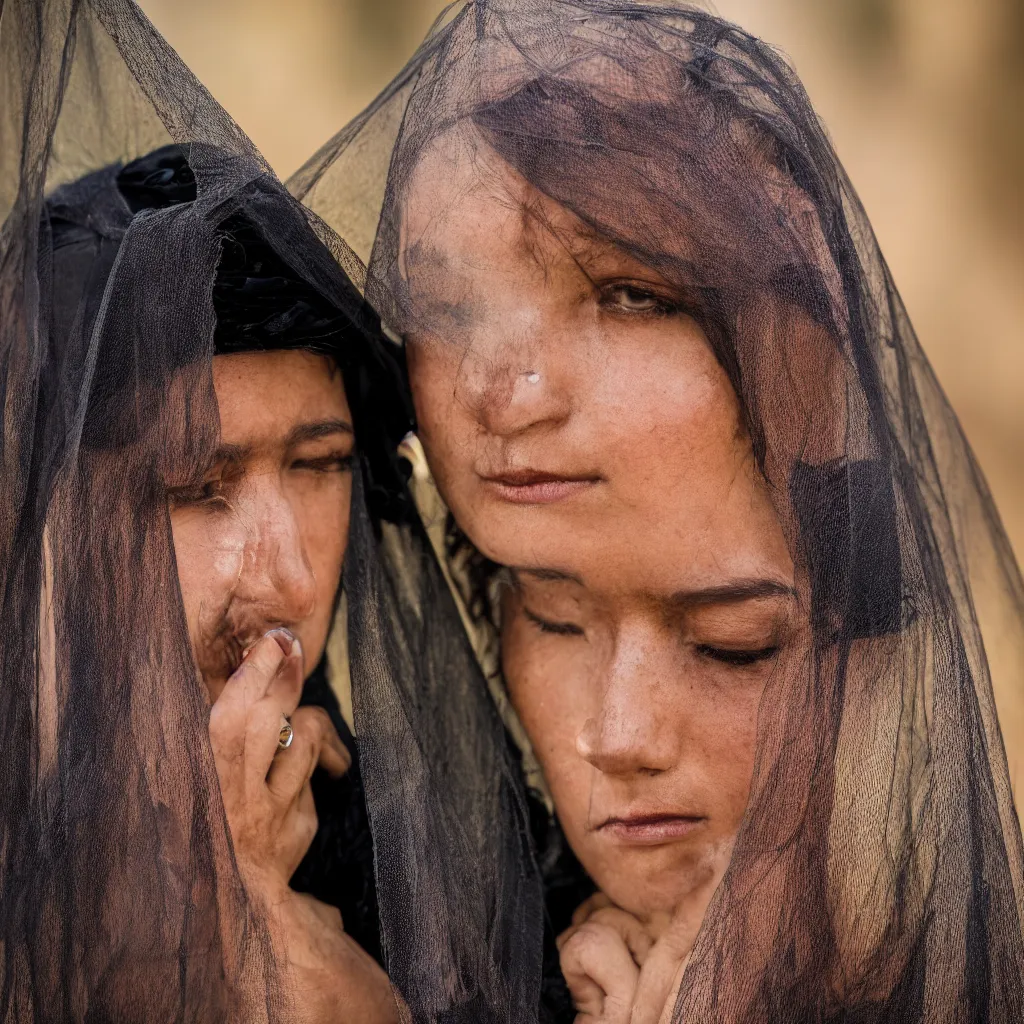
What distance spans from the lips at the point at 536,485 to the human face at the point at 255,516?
23 cm

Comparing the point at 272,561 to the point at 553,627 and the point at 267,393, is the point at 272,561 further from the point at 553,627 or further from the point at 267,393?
the point at 553,627

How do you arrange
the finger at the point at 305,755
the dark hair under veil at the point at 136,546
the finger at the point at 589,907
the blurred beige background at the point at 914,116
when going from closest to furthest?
the dark hair under veil at the point at 136,546 → the finger at the point at 305,755 → the finger at the point at 589,907 → the blurred beige background at the point at 914,116

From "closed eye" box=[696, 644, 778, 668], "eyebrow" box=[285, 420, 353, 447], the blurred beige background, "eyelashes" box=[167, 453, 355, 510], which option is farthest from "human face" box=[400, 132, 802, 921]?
the blurred beige background

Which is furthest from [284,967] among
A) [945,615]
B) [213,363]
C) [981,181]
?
[981,181]

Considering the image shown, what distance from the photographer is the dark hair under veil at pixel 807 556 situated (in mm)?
1413

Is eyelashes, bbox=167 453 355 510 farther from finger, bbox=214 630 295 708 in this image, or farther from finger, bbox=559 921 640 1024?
finger, bbox=559 921 640 1024

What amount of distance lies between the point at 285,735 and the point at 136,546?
30 cm

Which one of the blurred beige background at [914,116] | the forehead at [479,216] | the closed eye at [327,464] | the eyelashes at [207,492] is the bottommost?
the eyelashes at [207,492]

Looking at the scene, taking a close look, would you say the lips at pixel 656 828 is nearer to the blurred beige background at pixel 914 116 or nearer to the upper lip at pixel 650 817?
the upper lip at pixel 650 817

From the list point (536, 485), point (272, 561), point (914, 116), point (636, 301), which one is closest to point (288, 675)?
point (272, 561)

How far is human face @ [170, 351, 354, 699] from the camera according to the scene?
1.52 metres

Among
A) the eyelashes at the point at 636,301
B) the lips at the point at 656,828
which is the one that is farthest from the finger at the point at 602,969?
the eyelashes at the point at 636,301

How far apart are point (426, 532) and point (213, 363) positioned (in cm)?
40

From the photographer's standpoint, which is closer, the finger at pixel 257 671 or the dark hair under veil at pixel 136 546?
the dark hair under veil at pixel 136 546
